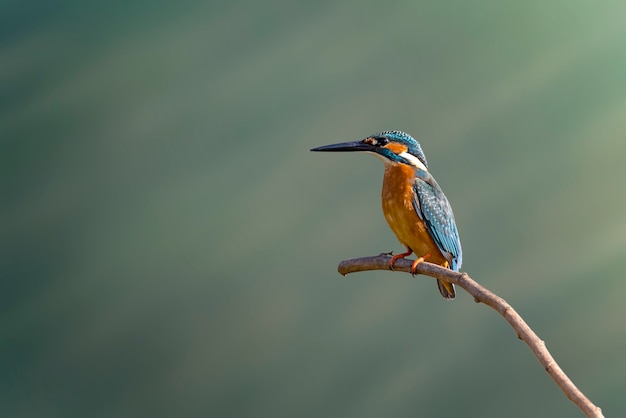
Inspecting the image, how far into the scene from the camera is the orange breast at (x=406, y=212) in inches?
79.9

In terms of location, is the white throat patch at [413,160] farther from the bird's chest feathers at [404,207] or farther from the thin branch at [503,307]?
the thin branch at [503,307]

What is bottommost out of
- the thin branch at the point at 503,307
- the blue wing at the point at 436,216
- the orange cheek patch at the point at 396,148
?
the thin branch at the point at 503,307

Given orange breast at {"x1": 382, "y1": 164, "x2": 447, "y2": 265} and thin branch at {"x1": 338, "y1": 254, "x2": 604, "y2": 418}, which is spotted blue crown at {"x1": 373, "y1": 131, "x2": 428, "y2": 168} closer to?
orange breast at {"x1": 382, "y1": 164, "x2": 447, "y2": 265}

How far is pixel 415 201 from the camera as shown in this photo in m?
2.03

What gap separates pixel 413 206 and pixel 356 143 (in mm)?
253

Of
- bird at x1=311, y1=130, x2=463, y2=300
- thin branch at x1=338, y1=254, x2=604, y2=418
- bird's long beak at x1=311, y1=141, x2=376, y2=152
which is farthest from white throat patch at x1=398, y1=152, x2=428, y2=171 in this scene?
thin branch at x1=338, y1=254, x2=604, y2=418

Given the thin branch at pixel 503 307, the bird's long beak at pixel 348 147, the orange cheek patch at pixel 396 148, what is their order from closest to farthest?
the thin branch at pixel 503 307
the bird's long beak at pixel 348 147
the orange cheek patch at pixel 396 148

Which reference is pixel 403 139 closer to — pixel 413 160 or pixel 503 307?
pixel 413 160

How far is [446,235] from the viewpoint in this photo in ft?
6.65

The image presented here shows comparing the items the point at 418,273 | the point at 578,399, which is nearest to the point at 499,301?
the point at 578,399

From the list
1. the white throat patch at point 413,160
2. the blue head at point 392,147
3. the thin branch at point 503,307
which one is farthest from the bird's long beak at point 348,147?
the thin branch at point 503,307

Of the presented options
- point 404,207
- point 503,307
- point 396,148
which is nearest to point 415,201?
point 404,207

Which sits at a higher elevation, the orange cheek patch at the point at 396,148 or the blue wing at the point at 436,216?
the orange cheek patch at the point at 396,148

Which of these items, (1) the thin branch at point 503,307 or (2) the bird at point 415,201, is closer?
(1) the thin branch at point 503,307
